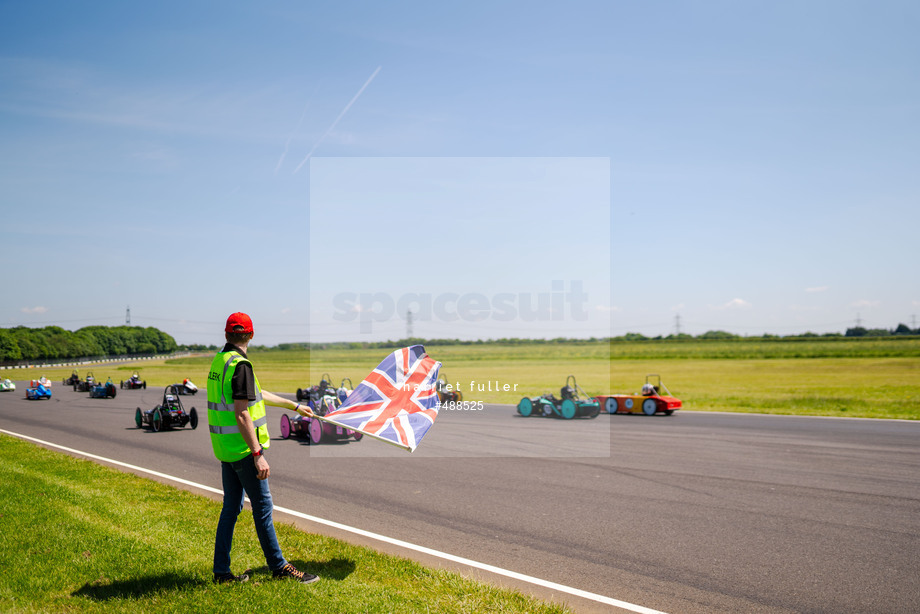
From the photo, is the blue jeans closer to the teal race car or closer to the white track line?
the white track line

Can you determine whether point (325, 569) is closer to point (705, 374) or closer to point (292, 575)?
point (292, 575)

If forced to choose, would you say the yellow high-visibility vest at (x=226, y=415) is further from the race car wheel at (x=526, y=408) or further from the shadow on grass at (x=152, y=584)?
the race car wheel at (x=526, y=408)

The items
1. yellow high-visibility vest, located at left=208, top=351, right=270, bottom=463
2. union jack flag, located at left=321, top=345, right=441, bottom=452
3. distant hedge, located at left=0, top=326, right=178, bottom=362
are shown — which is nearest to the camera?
yellow high-visibility vest, located at left=208, top=351, right=270, bottom=463

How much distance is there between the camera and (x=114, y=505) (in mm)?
8086

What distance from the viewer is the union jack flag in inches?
244

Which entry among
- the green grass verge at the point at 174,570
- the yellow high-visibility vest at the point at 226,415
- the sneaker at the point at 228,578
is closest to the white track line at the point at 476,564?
the green grass verge at the point at 174,570

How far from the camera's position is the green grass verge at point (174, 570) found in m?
4.81

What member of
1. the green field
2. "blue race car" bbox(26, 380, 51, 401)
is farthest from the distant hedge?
"blue race car" bbox(26, 380, 51, 401)

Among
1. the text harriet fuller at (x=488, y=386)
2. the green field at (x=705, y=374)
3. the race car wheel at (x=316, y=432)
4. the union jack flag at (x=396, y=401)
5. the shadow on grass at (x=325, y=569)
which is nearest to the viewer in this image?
the shadow on grass at (x=325, y=569)

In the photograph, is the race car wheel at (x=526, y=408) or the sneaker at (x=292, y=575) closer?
the sneaker at (x=292, y=575)

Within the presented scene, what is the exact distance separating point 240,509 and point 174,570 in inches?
42.4

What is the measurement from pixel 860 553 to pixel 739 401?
23.1 meters

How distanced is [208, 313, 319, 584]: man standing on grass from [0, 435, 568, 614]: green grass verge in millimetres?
260

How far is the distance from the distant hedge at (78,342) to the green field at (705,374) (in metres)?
31.6
